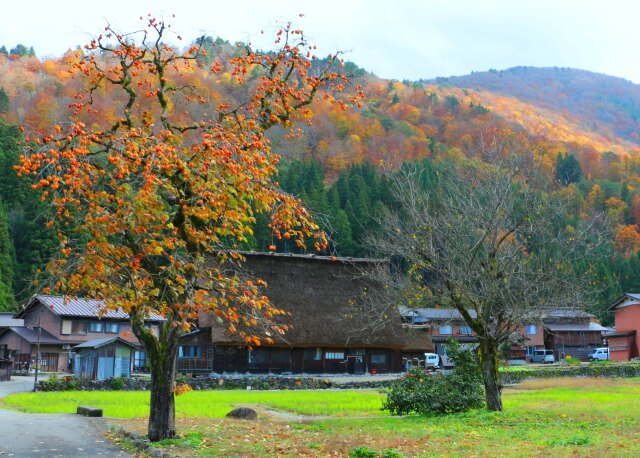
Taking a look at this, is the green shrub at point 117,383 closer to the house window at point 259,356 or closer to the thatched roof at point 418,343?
the house window at point 259,356

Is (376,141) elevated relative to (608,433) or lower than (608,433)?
elevated

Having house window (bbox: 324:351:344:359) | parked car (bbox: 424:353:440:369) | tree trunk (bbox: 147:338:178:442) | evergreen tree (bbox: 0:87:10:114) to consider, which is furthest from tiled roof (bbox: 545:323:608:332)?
evergreen tree (bbox: 0:87:10:114)

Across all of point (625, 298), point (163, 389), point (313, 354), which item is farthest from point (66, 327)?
point (625, 298)

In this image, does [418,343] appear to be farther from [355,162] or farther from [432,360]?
[355,162]

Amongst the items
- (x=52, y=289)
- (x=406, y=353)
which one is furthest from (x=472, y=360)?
(x=406, y=353)

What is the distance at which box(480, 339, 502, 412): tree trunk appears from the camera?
56.1ft

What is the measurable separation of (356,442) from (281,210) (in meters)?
4.45

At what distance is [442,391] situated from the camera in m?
17.3

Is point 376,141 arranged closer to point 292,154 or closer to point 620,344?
point 292,154

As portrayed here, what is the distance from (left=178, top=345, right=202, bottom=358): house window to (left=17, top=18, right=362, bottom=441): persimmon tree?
29.3 meters

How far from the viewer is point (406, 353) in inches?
1938

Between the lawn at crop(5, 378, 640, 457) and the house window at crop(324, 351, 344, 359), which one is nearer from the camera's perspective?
the lawn at crop(5, 378, 640, 457)

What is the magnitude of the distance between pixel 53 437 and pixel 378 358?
33598 millimetres

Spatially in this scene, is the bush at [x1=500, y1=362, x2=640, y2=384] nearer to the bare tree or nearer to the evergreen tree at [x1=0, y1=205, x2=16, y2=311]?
the bare tree
